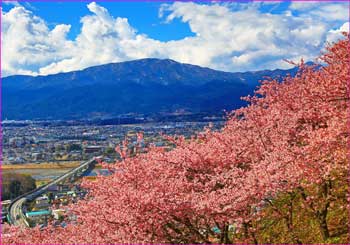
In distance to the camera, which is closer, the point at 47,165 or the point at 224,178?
the point at 224,178

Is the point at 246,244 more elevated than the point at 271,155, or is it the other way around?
the point at 271,155

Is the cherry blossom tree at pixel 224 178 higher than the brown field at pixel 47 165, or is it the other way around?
the cherry blossom tree at pixel 224 178

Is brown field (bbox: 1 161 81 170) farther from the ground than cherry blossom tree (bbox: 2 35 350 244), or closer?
closer

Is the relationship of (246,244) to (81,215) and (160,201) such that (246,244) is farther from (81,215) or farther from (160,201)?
(81,215)

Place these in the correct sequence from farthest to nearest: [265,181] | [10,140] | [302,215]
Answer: [10,140], [302,215], [265,181]

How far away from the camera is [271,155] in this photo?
6.93m

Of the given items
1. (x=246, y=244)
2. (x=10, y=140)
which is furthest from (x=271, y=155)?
(x=10, y=140)

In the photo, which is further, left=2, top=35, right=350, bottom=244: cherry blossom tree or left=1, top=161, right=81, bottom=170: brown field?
left=1, top=161, right=81, bottom=170: brown field

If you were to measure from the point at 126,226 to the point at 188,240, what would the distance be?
3.79ft

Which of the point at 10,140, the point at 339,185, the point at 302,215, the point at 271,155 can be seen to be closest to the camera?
the point at 271,155

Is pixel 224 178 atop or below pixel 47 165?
atop

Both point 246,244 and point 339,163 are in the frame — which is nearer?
point 339,163

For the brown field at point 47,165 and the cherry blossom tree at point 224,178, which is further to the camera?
the brown field at point 47,165

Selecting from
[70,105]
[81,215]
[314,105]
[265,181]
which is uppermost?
[70,105]
